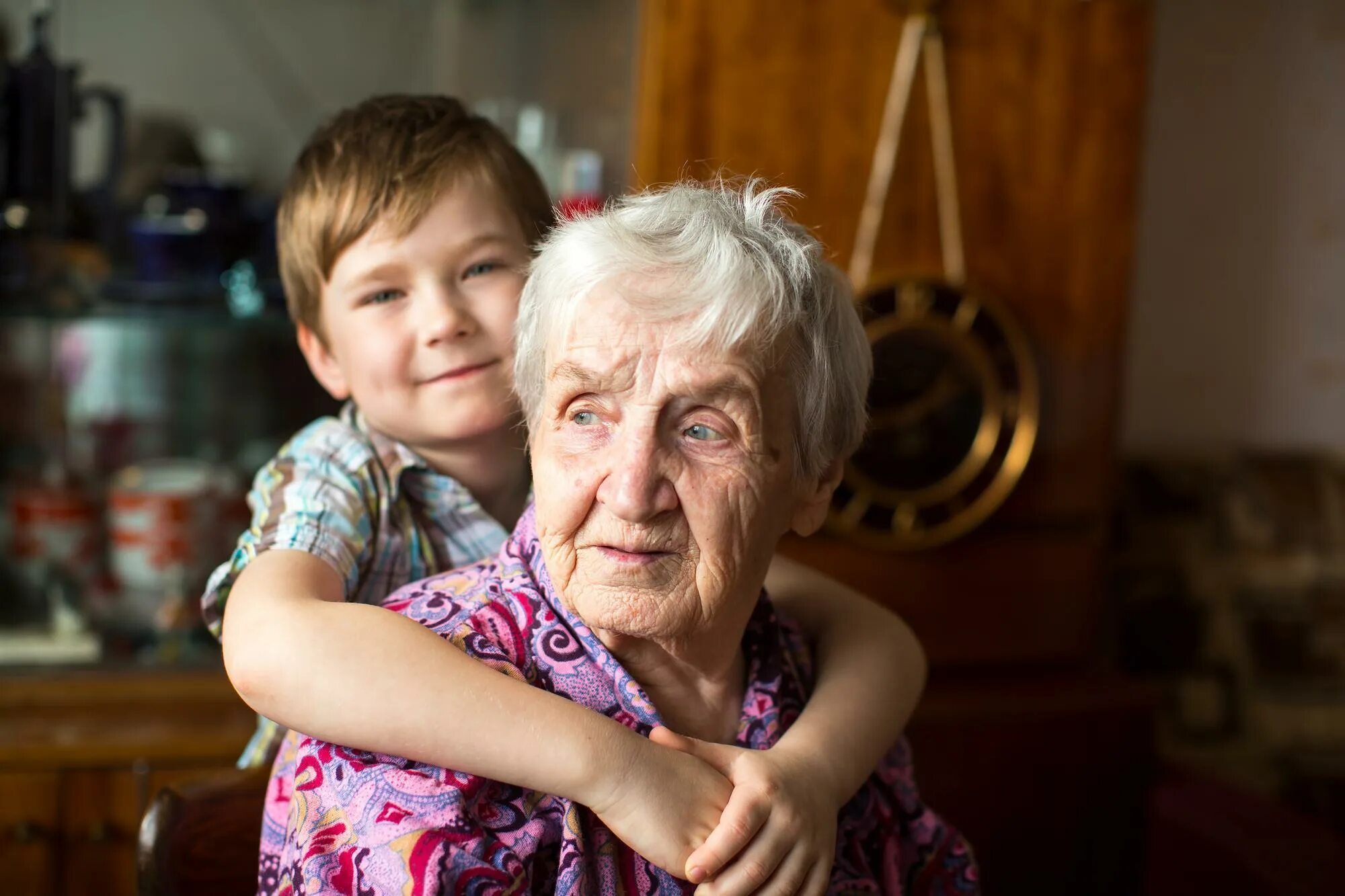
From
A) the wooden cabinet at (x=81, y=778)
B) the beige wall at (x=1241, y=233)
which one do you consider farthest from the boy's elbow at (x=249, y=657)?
the beige wall at (x=1241, y=233)

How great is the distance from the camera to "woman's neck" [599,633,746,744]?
107 cm

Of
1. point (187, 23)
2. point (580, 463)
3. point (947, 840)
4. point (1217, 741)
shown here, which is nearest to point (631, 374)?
point (580, 463)

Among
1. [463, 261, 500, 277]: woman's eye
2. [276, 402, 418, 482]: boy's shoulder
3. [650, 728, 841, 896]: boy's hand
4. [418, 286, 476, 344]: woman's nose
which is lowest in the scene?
[650, 728, 841, 896]: boy's hand

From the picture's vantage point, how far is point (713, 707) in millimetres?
1126

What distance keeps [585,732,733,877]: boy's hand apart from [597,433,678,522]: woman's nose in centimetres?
17

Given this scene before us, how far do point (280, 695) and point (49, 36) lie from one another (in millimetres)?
1728

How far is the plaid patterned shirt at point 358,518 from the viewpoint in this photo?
1182mm

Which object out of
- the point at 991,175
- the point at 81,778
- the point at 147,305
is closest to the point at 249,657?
the point at 81,778

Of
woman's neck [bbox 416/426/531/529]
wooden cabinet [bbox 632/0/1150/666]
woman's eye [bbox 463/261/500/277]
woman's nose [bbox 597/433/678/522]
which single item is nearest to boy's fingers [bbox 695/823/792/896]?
woman's nose [bbox 597/433/678/522]

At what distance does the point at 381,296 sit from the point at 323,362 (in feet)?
0.49

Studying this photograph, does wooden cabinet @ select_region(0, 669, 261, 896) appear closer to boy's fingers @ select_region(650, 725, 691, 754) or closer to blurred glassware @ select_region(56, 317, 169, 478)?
blurred glassware @ select_region(56, 317, 169, 478)

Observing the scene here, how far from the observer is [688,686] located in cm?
111

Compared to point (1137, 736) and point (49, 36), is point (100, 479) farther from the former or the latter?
point (1137, 736)

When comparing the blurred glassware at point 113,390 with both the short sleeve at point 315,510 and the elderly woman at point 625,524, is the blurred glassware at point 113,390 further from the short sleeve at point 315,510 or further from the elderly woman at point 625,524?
the elderly woman at point 625,524
